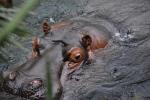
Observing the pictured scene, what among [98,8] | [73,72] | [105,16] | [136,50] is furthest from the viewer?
[98,8]

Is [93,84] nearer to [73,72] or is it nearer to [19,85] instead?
[73,72]

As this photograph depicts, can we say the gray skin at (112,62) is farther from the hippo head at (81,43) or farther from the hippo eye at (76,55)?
the hippo eye at (76,55)

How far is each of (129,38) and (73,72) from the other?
165 cm

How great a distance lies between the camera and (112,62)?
5.37 metres

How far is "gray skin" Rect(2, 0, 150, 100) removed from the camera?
4484 mm

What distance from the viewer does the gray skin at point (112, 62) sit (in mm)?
4484

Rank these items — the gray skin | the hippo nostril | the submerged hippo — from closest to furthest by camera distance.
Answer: the submerged hippo < the hippo nostril < the gray skin

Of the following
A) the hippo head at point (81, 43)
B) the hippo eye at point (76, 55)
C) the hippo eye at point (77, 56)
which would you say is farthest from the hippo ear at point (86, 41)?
the hippo eye at point (77, 56)

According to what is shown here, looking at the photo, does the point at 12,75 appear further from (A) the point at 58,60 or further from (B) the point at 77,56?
(B) the point at 77,56

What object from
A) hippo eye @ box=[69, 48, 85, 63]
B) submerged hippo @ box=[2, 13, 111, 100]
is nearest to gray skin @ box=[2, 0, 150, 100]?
submerged hippo @ box=[2, 13, 111, 100]

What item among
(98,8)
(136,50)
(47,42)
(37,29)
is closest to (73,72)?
(47,42)

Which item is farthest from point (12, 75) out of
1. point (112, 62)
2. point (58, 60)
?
point (112, 62)

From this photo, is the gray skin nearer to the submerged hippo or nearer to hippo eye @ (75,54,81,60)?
the submerged hippo

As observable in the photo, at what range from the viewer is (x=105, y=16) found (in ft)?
22.1
